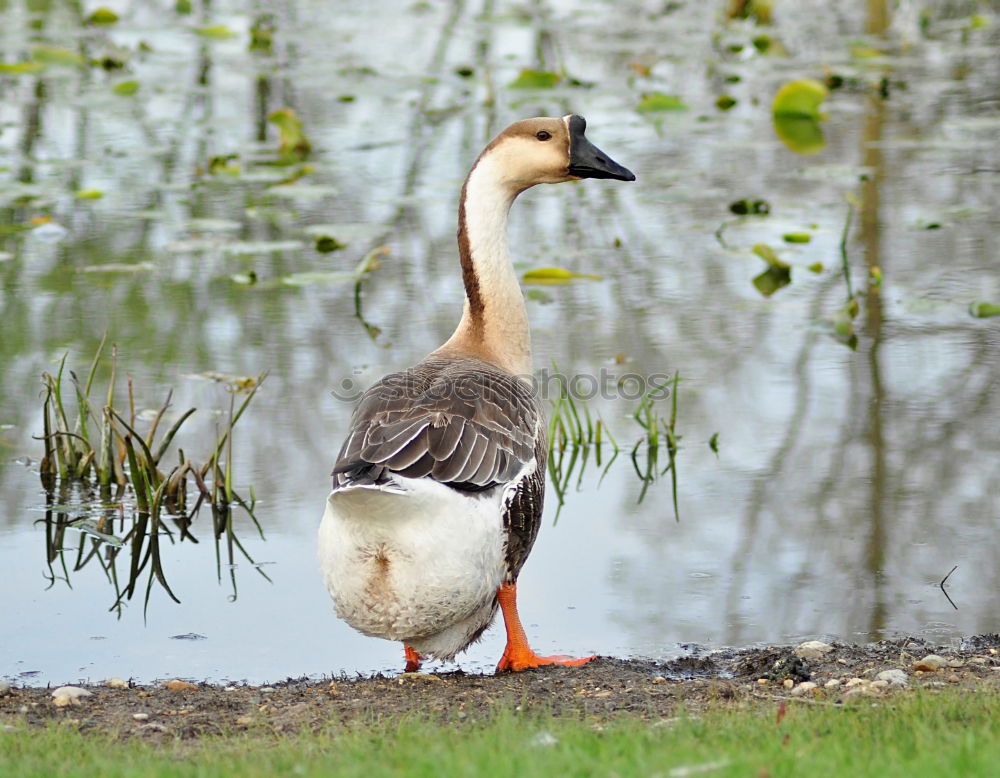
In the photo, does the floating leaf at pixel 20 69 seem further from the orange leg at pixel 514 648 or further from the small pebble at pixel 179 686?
the orange leg at pixel 514 648

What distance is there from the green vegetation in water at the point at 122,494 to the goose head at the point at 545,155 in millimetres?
1639

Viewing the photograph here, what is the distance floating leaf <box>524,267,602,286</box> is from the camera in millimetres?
9914

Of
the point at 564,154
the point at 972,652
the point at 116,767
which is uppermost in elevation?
→ the point at 564,154

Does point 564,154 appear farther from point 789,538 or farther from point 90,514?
point 90,514

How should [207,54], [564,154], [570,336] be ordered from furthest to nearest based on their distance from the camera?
[207,54], [570,336], [564,154]

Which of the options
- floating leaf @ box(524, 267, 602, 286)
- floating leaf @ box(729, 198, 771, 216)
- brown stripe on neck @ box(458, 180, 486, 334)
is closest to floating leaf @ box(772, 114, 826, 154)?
floating leaf @ box(729, 198, 771, 216)

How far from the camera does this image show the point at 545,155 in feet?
20.2

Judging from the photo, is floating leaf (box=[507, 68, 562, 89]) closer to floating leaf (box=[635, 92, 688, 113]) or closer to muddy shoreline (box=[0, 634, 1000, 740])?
floating leaf (box=[635, 92, 688, 113])

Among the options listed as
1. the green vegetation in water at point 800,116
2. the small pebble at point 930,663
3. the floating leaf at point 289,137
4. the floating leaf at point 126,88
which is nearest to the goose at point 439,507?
the small pebble at point 930,663

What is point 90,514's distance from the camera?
22.5ft

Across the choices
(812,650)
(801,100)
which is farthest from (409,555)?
(801,100)

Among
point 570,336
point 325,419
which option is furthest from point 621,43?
point 325,419

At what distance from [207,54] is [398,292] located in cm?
949

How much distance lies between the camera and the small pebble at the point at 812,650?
512cm
